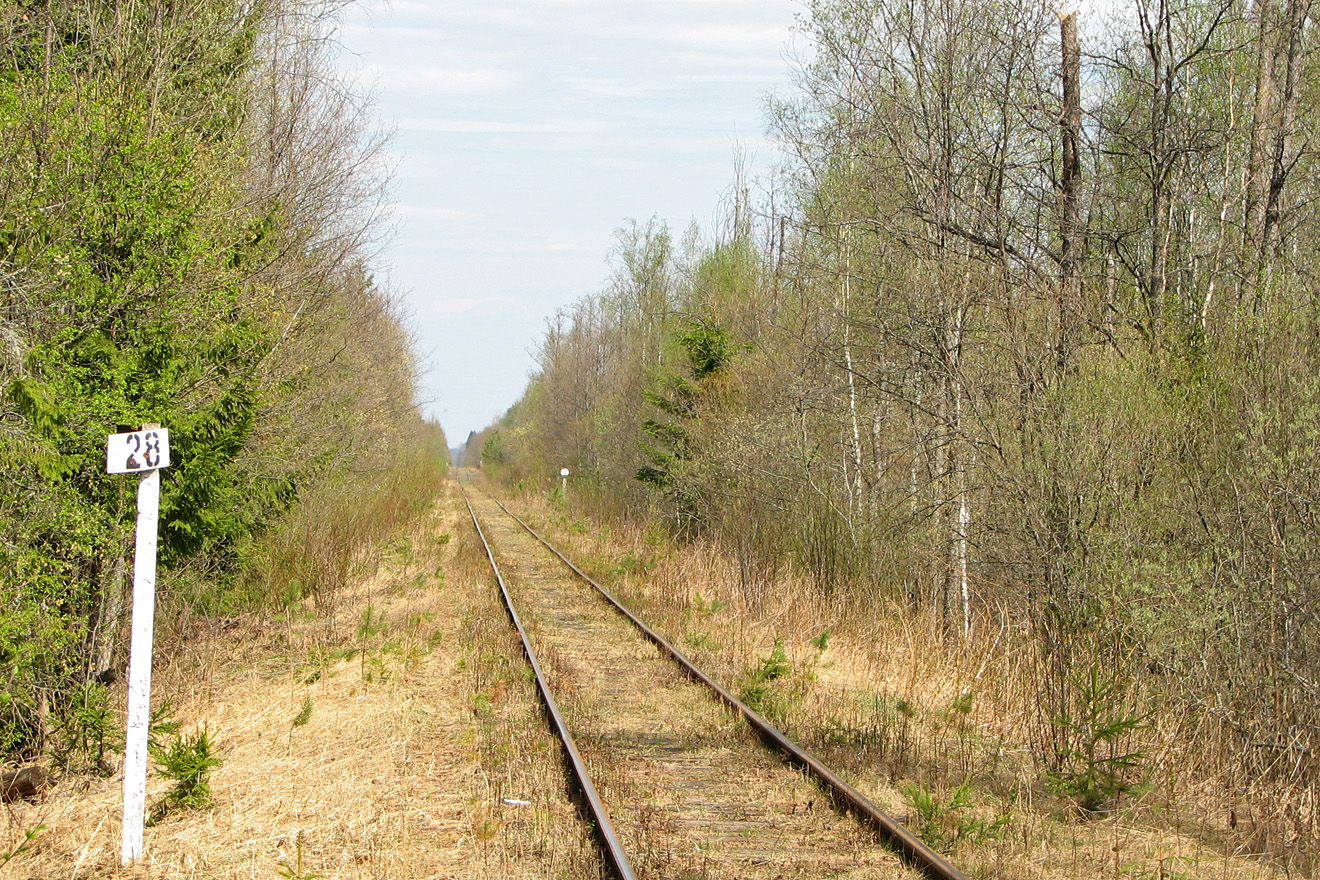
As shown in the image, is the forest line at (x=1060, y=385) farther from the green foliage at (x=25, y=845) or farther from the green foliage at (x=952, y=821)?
the green foliage at (x=25, y=845)

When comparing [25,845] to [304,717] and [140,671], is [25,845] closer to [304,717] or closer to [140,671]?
[140,671]

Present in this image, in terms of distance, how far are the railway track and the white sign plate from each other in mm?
3151

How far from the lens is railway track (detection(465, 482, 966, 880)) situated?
19.8 ft

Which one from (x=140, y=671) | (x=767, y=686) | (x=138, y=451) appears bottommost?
(x=767, y=686)

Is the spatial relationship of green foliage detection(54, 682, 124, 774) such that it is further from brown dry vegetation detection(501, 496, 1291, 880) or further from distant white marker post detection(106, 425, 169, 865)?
brown dry vegetation detection(501, 496, 1291, 880)

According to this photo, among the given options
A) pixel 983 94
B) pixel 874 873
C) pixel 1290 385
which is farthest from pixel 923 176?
pixel 874 873

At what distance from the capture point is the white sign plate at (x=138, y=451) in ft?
19.5

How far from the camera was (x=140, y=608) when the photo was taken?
602cm

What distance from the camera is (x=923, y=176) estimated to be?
13.5 metres

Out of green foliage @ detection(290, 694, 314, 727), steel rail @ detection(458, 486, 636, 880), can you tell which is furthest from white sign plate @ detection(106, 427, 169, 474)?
green foliage @ detection(290, 694, 314, 727)

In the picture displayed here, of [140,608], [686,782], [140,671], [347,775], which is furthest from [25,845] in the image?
[686,782]

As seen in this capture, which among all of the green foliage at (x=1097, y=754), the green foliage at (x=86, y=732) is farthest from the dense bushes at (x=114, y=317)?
the green foliage at (x=1097, y=754)

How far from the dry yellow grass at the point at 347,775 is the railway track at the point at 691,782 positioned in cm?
32

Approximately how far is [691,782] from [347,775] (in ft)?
7.78
